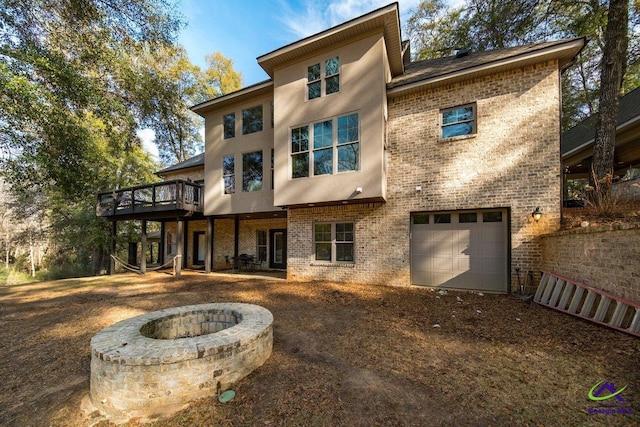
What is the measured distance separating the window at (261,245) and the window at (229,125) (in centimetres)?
480

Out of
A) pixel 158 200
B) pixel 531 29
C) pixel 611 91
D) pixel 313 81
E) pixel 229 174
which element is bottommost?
pixel 158 200

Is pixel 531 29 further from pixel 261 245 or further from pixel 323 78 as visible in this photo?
pixel 261 245

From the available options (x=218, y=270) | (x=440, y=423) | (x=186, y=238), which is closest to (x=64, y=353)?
(x=440, y=423)

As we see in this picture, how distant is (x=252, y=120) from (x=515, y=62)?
9064 mm

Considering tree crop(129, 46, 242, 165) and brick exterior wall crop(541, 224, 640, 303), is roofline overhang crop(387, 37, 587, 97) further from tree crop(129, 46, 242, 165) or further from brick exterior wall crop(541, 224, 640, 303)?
tree crop(129, 46, 242, 165)

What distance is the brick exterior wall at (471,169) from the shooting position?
6.82m

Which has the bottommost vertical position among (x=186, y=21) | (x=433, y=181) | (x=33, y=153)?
(x=433, y=181)

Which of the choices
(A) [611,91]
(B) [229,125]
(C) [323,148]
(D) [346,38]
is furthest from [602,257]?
(B) [229,125]

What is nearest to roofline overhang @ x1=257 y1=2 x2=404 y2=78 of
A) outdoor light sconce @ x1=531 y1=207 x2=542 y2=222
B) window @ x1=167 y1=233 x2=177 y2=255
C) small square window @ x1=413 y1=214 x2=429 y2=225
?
small square window @ x1=413 y1=214 x2=429 y2=225

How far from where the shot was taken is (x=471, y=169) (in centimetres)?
751

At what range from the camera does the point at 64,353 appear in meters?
4.30

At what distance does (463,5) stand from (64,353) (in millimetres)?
20403

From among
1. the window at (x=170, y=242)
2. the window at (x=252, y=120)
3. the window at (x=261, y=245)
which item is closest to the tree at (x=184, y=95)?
the window at (x=252, y=120)

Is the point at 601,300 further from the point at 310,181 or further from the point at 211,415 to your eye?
the point at 310,181
